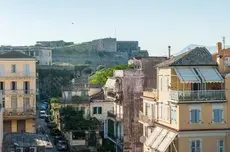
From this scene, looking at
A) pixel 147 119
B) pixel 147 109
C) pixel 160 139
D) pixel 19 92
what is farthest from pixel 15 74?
pixel 160 139

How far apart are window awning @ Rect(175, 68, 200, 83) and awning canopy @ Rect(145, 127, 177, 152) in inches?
177

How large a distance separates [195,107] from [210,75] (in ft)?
10.1

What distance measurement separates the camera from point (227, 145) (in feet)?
141

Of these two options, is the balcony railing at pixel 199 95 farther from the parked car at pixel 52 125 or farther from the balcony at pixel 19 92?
the parked car at pixel 52 125

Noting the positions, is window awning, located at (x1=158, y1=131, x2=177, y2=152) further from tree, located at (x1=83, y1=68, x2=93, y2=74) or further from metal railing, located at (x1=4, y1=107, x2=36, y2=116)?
tree, located at (x1=83, y1=68, x2=93, y2=74)

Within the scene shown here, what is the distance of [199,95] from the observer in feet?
141

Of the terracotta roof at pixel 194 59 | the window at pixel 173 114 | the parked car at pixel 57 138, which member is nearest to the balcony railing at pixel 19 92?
the parked car at pixel 57 138

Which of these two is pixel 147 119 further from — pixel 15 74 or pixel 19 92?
pixel 15 74

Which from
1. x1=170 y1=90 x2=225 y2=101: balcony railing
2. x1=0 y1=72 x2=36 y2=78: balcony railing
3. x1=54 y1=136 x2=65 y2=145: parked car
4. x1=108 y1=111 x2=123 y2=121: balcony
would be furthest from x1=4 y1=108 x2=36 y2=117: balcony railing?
x1=170 y1=90 x2=225 y2=101: balcony railing

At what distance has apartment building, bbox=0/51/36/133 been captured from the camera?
68.2 m

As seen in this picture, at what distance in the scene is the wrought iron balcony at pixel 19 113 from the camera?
67688 millimetres

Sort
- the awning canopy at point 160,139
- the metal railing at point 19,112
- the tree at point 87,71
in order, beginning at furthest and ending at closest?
1. the tree at point 87,71
2. the metal railing at point 19,112
3. the awning canopy at point 160,139

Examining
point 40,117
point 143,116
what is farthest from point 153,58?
point 40,117

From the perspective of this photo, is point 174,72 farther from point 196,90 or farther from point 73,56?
point 73,56
